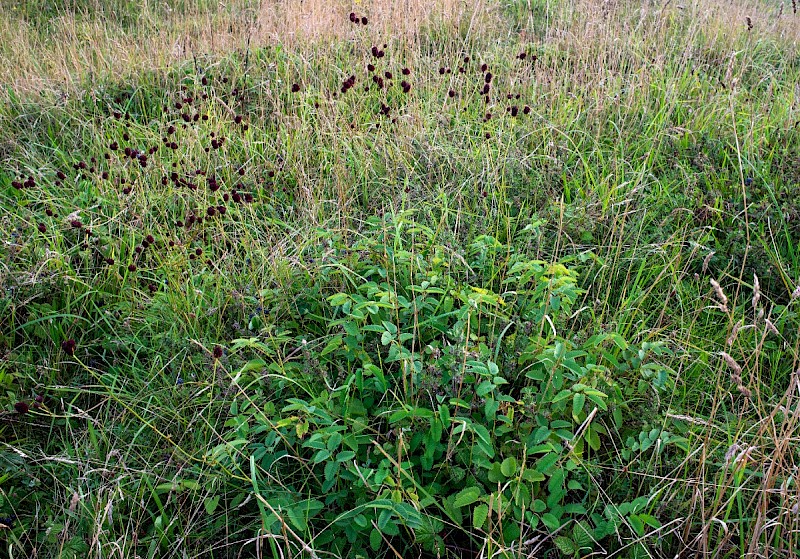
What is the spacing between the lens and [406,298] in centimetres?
230

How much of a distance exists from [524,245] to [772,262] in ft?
3.52

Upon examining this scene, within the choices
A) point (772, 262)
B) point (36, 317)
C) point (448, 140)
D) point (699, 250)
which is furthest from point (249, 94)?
point (772, 262)

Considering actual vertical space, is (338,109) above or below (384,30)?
below

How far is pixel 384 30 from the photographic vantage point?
4734mm

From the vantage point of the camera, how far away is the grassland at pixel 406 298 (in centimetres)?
175

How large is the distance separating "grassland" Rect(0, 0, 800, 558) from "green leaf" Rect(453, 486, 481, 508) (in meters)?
0.01

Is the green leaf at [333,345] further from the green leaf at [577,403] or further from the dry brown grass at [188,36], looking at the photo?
the dry brown grass at [188,36]

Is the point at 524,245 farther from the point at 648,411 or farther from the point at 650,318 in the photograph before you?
the point at 648,411

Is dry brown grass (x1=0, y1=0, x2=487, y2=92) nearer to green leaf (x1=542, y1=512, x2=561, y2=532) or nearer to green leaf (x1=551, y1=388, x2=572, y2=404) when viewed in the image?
green leaf (x1=551, y1=388, x2=572, y2=404)

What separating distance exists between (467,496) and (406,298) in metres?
0.83

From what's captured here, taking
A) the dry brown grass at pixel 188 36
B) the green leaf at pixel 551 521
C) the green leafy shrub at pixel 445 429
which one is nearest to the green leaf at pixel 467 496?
the green leafy shrub at pixel 445 429

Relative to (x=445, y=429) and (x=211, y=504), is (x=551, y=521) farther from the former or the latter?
(x=211, y=504)

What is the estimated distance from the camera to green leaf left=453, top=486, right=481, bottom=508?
1.65m

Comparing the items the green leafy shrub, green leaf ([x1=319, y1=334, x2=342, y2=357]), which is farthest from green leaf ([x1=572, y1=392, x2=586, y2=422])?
green leaf ([x1=319, y1=334, x2=342, y2=357])
